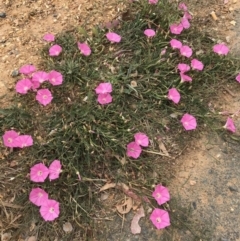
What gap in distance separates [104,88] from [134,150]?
1.33 feet

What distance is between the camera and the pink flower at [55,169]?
90.7 inches

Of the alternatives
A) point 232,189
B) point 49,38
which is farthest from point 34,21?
point 232,189

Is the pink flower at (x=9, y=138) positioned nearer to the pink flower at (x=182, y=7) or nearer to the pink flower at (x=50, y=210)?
the pink flower at (x=50, y=210)

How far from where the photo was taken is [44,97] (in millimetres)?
2549

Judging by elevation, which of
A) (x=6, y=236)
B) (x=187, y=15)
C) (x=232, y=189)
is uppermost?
(x=187, y=15)

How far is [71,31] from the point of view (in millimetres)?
2941

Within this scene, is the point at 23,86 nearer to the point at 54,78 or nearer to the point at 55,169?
the point at 54,78

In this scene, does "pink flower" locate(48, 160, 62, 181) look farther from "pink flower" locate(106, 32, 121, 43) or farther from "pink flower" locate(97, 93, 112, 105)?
→ "pink flower" locate(106, 32, 121, 43)

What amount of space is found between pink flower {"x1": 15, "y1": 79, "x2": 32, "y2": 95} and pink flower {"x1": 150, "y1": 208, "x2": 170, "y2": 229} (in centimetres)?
99

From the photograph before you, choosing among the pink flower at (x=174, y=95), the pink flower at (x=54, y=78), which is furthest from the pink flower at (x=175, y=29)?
the pink flower at (x=54, y=78)

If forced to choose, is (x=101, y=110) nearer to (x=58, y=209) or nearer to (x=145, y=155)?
(x=145, y=155)

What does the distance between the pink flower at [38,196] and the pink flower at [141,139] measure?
58 centimetres

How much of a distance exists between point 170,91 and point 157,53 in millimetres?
326

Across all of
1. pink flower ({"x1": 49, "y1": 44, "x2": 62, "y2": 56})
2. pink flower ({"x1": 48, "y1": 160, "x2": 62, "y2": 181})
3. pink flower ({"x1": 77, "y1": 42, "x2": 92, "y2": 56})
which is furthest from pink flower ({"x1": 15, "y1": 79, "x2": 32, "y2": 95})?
pink flower ({"x1": 48, "y1": 160, "x2": 62, "y2": 181})
